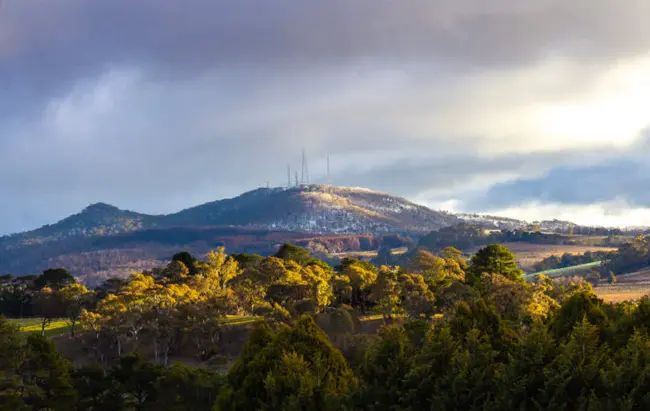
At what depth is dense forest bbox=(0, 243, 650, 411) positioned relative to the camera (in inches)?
746

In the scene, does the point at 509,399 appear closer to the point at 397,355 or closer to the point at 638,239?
the point at 397,355

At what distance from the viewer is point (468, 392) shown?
1950cm

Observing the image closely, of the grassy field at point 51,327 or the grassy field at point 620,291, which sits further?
the grassy field at point 620,291

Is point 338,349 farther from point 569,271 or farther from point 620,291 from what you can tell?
point 569,271

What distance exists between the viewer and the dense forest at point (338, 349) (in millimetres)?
18953

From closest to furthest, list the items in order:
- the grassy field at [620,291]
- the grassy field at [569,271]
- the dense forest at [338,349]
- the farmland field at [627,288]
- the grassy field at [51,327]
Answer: the dense forest at [338,349] < the grassy field at [51,327] < the farmland field at [627,288] < the grassy field at [620,291] < the grassy field at [569,271]

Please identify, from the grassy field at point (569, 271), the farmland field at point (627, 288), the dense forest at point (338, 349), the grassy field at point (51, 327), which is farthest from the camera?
the grassy field at point (569, 271)

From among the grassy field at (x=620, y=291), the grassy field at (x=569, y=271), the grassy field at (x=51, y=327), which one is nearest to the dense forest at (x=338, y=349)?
the grassy field at (x=51, y=327)

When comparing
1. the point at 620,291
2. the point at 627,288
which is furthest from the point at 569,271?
the point at 620,291

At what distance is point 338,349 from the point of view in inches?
1340

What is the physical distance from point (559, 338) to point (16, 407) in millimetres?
23901

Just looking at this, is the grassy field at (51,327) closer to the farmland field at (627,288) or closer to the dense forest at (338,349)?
the dense forest at (338,349)

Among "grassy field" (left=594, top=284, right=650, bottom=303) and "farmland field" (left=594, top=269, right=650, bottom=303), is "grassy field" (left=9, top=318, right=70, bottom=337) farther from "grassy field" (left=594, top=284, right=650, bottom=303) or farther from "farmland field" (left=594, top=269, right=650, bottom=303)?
"grassy field" (left=594, top=284, right=650, bottom=303)

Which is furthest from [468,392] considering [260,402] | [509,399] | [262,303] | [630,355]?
[262,303]
